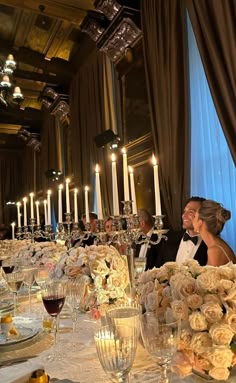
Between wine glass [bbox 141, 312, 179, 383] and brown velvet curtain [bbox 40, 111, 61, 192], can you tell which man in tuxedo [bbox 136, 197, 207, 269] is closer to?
wine glass [bbox 141, 312, 179, 383]

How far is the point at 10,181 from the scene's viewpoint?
1145cm

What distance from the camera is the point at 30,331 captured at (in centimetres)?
118

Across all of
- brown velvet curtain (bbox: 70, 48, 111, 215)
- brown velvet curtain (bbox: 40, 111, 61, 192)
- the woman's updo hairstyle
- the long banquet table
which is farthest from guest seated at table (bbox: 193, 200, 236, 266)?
brown velvet curtain (bbox: 40, 111, 61, 192)

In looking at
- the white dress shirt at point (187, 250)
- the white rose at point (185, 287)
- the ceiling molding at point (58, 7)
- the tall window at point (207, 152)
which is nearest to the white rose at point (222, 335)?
the white rose at point (185, 287)

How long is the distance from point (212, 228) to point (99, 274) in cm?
131

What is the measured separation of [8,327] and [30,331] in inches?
3.5

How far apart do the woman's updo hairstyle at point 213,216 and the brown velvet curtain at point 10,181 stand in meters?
9.62

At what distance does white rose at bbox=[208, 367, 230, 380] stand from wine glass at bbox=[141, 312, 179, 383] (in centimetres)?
10

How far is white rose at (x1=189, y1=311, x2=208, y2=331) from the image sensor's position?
79 cm

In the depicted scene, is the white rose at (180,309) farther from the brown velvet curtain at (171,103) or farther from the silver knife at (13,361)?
the brown velvet curtain at (171,103)

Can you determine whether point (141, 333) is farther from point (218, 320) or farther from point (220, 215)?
point (220, 215)

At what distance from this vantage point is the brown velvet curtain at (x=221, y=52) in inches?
108

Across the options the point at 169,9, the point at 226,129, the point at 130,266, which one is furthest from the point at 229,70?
the point at 130,266

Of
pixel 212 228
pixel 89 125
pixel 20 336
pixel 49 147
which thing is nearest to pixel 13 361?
pixel 20 336
